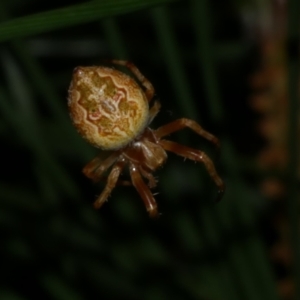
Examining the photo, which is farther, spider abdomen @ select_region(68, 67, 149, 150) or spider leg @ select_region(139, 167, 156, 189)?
spider leg @ select_region(139, 167, 156, 189)

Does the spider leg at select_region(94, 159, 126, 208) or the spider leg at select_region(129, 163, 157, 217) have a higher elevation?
the spider leg at select_region(94, 159, 126, 208)

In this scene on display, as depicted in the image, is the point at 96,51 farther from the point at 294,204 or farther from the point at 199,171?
the point at 294,204

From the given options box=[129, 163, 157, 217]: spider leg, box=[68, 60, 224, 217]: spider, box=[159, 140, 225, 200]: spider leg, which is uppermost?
box=[68, 60, 224, 217]: spider

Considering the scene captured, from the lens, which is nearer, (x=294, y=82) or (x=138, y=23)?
(x=294, y=82)

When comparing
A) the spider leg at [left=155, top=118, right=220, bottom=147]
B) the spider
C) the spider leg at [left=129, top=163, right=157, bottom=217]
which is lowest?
the spider leg at [left=129, top=163, right=157, bottom=217]

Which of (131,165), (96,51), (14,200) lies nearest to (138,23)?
(96,51)

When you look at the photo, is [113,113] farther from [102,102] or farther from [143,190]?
[143,190]
